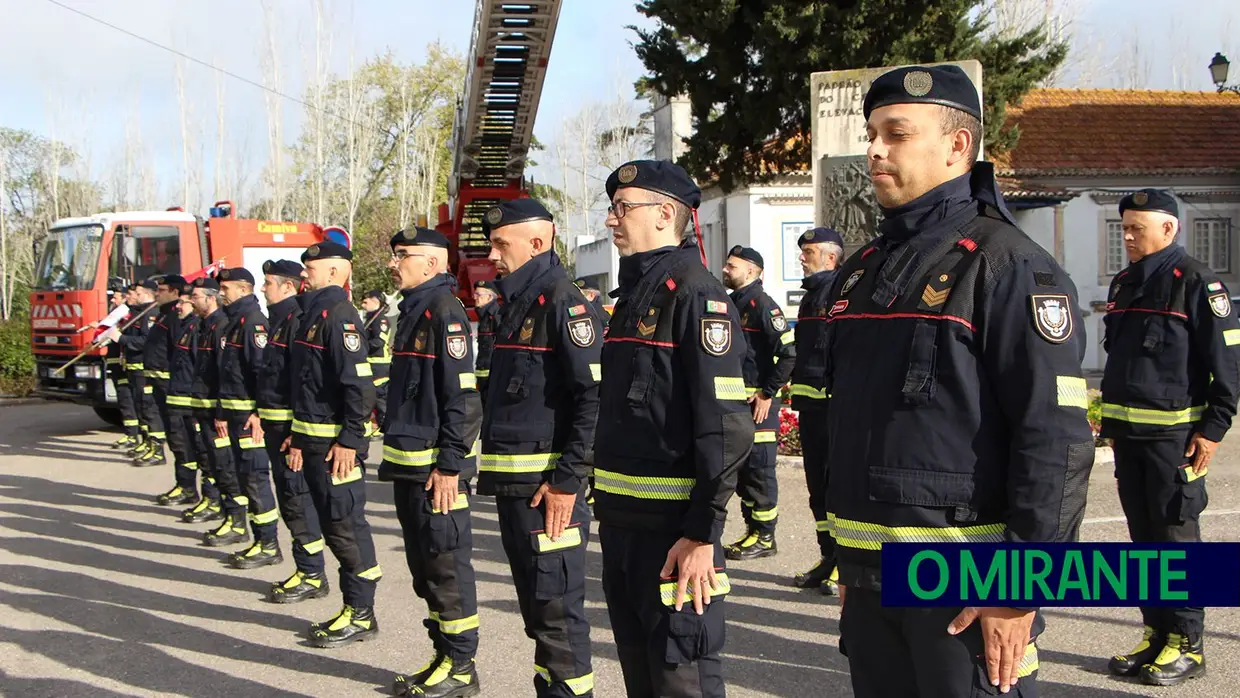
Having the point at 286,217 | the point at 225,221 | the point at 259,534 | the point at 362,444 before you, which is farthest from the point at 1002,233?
the point at 286,217

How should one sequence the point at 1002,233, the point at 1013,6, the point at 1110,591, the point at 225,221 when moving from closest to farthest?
1. the point at 1110,591
2. the point at 1002,233
3. the point at 225,221
4. the point at 1013,6

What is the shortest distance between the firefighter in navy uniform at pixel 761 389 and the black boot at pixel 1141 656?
2.87 metres

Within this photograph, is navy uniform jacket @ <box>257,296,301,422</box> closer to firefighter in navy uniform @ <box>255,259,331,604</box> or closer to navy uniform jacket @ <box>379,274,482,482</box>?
firefighter in navy uniform @ <box>255,259,331,604</box>

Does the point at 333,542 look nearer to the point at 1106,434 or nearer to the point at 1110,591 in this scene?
the point at 1106,434

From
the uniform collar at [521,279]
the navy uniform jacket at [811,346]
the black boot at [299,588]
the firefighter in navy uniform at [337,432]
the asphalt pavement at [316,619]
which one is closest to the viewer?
the uniform collar at [521,279]

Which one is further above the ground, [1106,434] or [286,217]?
[286,217]

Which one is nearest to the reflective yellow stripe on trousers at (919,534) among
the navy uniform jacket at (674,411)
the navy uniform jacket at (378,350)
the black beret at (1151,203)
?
the navy uniform jacket at (674,411)

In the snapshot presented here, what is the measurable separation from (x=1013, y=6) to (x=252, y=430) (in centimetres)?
3073

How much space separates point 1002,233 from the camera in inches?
95.3

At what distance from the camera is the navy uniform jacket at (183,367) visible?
1057cm

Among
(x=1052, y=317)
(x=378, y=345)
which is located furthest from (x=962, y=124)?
(x=378, y=345)

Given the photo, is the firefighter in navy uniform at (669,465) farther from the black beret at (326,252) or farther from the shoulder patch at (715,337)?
the black beret at (326,252)

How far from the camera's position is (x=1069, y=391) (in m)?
2.27

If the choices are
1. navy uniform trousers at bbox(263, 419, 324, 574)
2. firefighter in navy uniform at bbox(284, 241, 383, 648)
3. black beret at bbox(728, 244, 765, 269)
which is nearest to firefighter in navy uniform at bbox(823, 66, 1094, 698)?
firefighter in navy uniform at bbox(284, 241, 383, 648)
